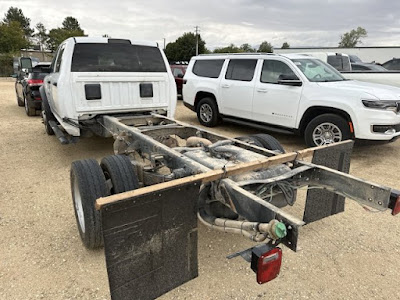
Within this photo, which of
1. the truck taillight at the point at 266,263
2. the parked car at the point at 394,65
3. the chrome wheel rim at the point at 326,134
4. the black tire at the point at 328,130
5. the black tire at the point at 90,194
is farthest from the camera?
the parked car at the point at 394,65

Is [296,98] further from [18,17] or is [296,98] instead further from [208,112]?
[18,17]

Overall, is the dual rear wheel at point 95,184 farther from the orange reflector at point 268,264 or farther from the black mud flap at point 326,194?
the black mud flap at point 326,194

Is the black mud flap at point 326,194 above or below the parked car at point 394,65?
below

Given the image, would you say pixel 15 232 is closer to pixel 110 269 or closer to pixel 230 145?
pixel 110 269

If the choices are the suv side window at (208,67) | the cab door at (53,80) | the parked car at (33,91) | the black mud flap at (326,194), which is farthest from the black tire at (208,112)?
the black mud flap at (326,194)

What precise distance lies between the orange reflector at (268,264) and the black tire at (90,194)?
1637mm

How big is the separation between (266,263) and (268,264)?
0.06 feet

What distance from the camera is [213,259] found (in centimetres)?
287

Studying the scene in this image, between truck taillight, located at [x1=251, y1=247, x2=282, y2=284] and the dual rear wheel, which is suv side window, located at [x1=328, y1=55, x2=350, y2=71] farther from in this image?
truck taillight, located at [x1=251, y1=247, x2=282, y2=284]

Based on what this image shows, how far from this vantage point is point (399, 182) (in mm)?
4766

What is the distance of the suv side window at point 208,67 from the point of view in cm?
827

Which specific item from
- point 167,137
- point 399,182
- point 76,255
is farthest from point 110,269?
point 399,182

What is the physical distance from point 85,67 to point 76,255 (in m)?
3.14

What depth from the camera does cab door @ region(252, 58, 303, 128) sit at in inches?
251
